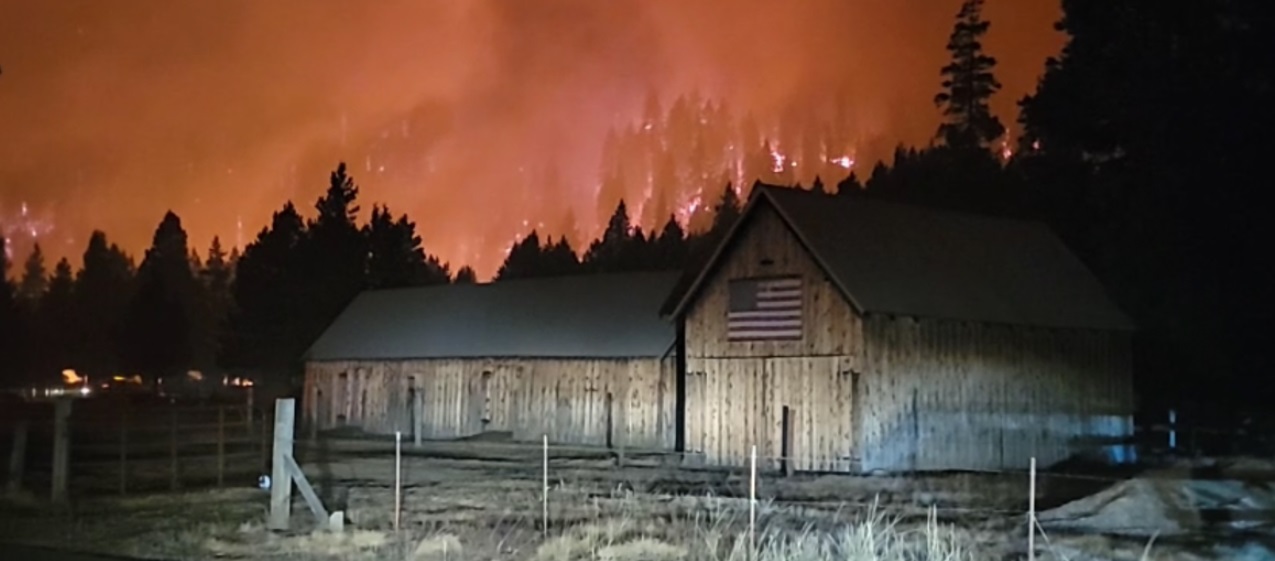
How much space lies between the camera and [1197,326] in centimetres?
5772

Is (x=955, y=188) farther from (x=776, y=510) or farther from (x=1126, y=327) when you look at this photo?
(x=776, y=510)

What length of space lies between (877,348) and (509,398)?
17.5 m

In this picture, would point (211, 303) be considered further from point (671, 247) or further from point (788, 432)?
point (788, 432)

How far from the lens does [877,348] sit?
3797cm

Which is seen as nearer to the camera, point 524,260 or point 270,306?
point 270,306

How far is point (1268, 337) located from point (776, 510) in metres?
36.3

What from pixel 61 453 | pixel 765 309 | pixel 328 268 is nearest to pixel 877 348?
pixel 765 309

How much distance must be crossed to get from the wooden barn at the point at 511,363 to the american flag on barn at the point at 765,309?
6.19 metres

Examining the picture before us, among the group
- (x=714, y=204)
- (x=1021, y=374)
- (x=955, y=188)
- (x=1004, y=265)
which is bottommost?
(x=1021, y=374)

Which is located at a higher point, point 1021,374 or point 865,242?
point 865,242

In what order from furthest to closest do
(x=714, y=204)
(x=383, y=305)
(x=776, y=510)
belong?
(x=714, y=204) < (x=383, y=305) < (x=776, y=510)

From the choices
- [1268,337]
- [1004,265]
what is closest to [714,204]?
[1268,337]

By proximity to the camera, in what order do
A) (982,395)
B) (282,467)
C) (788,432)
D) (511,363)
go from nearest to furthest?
1. (282,467)
2. (788,432)
3. (982,395)
4. (511,363)

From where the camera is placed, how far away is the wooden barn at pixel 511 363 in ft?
157
